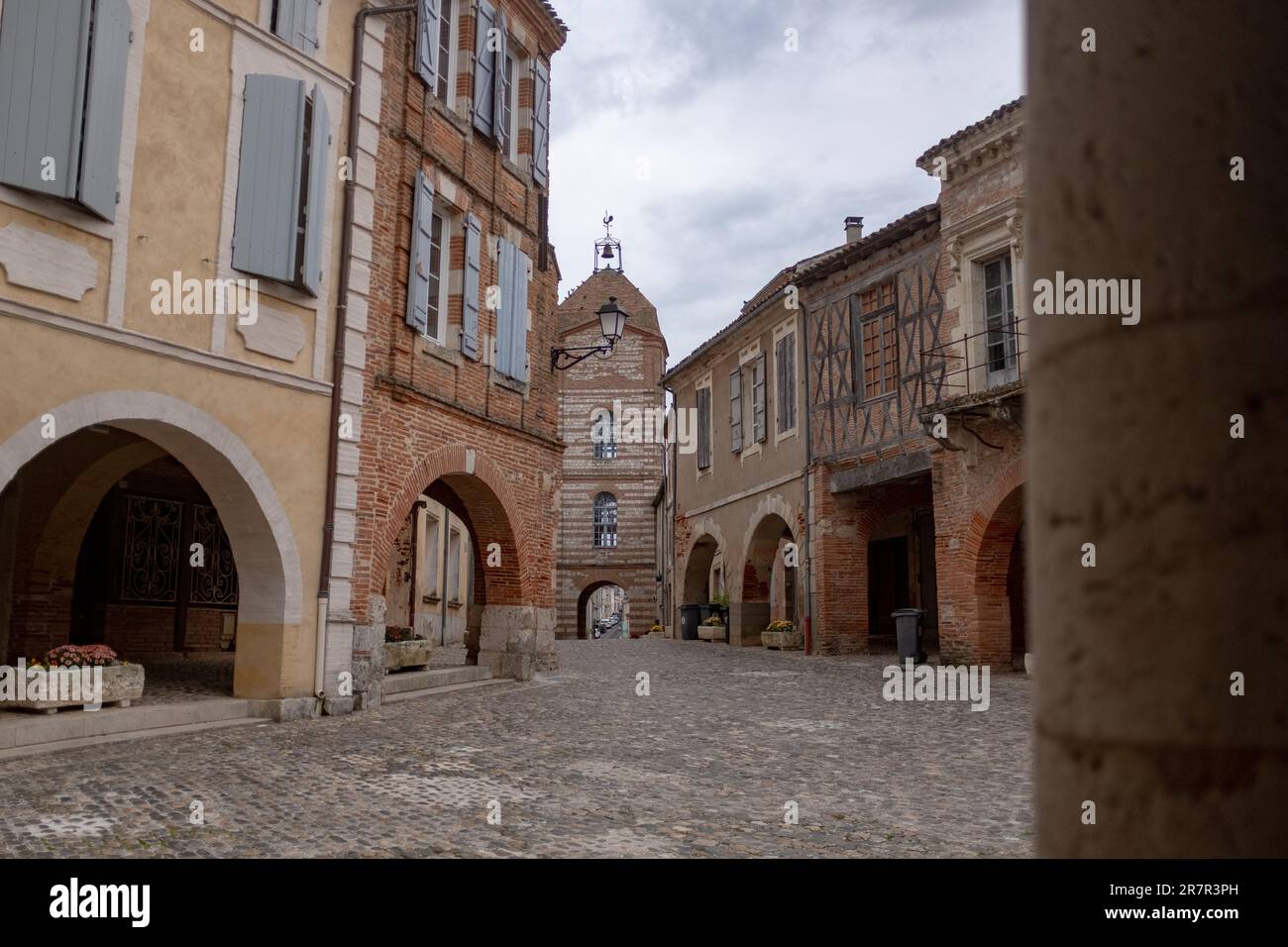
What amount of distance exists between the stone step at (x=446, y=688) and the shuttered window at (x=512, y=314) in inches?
157

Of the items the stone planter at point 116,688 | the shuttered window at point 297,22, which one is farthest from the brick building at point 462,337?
the stone planter at point 116,688

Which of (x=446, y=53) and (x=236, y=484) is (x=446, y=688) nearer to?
(x=236, y=484)

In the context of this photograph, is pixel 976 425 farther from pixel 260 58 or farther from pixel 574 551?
pixel 574 551

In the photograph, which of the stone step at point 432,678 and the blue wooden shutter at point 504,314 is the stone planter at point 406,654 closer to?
the stone step at point 432,678

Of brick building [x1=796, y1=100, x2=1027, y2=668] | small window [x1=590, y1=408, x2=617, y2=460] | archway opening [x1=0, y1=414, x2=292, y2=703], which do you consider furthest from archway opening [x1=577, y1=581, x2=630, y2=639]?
archway opening [x1=0, y1=414, x2=292, y2=703]

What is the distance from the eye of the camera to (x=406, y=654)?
1227 centimetres

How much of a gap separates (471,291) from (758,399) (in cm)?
1002

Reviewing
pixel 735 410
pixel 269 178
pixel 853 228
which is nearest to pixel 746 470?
pixel 735 410

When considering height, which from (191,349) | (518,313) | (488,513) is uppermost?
(518,313)

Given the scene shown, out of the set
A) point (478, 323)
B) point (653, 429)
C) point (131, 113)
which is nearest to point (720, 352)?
point (478, 323)

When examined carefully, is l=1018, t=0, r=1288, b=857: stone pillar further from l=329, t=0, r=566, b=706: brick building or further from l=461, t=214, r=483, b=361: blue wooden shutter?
l=461, t=214, r=483, b=361: blue wooden shutter
